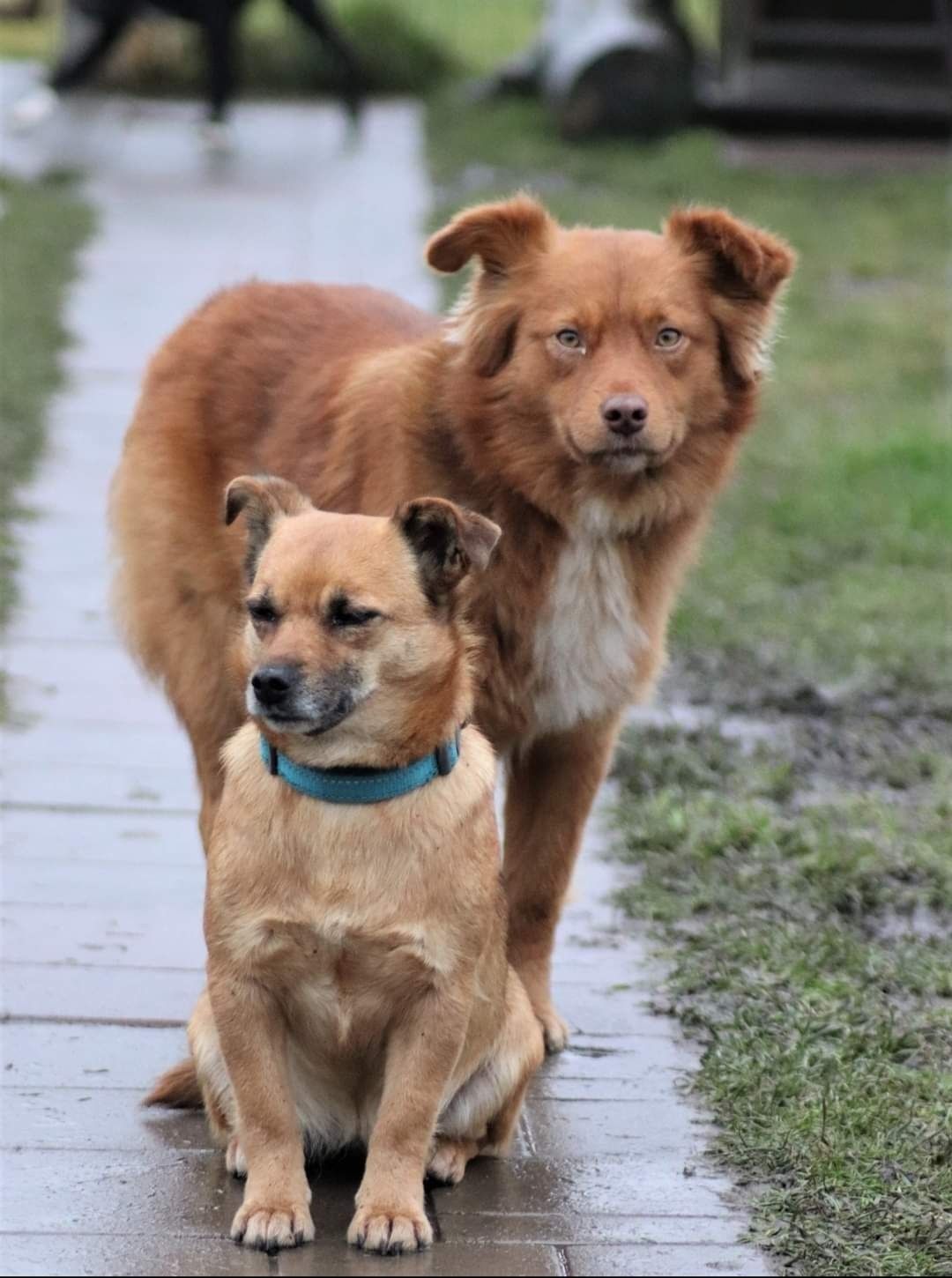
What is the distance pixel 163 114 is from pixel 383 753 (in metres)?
13.6

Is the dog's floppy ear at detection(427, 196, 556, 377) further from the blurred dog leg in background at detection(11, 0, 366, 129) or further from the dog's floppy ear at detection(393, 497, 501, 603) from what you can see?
the blurred dog leg in background at detection(11, 0, 366, 129)

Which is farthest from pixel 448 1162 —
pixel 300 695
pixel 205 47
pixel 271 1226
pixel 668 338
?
pixel 205 47

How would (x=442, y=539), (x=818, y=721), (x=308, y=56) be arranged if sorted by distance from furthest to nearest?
(x=308, y=56) → (x=818, y=721) → (x=442, y=539)

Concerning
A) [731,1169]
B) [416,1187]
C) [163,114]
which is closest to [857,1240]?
[731,1169]

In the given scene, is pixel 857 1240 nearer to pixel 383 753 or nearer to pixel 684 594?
pixel 383 753

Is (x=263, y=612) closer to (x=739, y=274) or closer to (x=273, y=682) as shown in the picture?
(x=273, y=682)

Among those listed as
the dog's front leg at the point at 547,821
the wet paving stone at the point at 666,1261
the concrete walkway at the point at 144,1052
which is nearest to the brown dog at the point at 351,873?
the concrete walkway at the point at 144,1052

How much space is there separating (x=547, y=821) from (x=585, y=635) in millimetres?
524

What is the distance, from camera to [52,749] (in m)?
6.49

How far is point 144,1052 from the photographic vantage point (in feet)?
14.9

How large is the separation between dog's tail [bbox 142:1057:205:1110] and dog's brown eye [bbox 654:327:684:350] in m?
1.98

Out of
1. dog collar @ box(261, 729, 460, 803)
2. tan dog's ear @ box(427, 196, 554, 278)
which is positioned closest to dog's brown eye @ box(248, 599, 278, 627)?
dog collar @ box(261, 729, 460, 803)

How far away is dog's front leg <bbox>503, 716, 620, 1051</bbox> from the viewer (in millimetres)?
5004

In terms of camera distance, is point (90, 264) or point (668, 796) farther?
point (90, 264)
